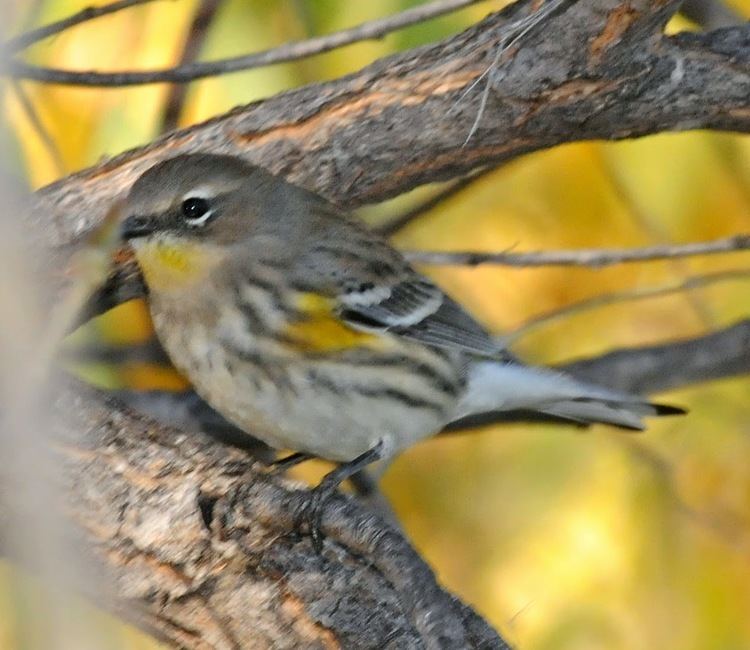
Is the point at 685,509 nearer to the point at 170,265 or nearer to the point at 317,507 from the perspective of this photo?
the point at 170,265

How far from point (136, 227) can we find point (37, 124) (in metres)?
0.61

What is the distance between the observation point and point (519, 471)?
3266 millimetres

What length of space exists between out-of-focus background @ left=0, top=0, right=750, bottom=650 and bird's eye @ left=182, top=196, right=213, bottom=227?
2.22ft

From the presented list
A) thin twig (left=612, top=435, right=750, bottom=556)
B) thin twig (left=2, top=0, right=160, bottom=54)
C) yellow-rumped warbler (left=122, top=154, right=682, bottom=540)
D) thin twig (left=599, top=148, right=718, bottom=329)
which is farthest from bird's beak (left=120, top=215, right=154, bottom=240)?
thin twig (left=612, top=435, right=750, bottom=556)

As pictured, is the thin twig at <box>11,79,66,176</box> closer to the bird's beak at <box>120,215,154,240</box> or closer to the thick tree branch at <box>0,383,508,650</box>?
the bird's beak at <box>120,215,154,240</box>

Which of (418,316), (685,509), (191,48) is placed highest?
(191,48)

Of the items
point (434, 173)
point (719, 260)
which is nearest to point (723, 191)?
point (719, 260)

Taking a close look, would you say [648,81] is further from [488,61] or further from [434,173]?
[434,173]

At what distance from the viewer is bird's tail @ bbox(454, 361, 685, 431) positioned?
7.77 ft

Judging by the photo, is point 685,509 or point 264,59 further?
point 685,509

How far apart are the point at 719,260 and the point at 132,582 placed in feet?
7.95

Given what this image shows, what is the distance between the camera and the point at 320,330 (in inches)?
79.7

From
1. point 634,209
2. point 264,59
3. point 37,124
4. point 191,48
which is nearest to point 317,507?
point 264,59

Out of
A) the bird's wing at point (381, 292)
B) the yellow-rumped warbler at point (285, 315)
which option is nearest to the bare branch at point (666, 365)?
the bird's wing at point (381, 292)
